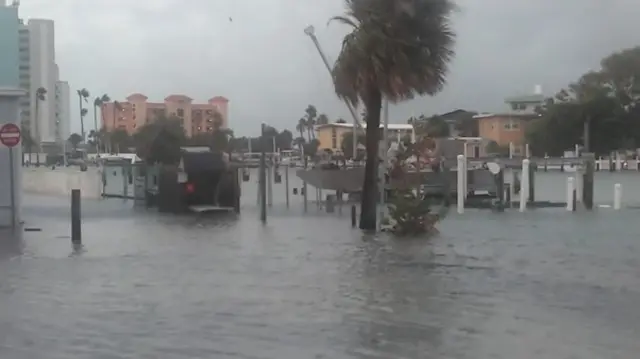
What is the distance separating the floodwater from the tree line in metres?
90.4

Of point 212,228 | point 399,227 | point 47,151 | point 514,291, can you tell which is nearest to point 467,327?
point 514,291

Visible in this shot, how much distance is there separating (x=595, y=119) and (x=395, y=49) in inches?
3787

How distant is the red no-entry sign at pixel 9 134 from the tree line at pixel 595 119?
9156cm

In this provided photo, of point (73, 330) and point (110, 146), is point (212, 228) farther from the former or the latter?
point (110, 146)

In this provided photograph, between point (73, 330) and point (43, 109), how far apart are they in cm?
16116

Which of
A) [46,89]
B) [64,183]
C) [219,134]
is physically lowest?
[64,183]

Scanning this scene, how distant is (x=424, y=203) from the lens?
81.0 ft

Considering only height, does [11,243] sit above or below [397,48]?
below

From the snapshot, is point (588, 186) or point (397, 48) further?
point (588, 186)

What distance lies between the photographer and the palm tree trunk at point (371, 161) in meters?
25.2

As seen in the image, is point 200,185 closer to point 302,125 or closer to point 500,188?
point 500,188

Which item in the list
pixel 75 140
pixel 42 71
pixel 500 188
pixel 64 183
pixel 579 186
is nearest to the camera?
pixel 500 188

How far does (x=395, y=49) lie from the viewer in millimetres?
23641

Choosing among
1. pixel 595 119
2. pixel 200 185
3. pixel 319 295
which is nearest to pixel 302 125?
pixel 595 119
